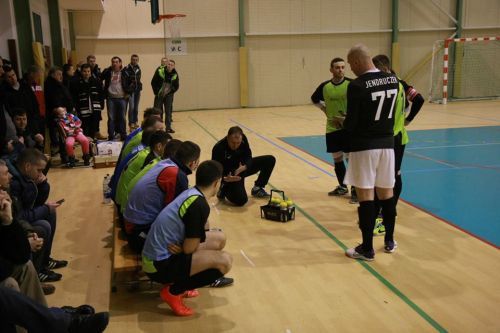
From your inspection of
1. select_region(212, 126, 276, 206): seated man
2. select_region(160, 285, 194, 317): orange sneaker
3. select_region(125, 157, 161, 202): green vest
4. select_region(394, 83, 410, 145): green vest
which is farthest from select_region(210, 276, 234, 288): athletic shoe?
select_region(212, 126, 276, 206): seated man

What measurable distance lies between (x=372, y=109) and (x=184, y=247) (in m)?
Answer: 2.07

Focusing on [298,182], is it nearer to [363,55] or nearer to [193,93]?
[363,55]

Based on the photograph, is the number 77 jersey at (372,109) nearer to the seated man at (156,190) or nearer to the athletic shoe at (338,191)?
the seated man at (156,190)

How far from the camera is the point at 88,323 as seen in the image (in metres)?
3.18

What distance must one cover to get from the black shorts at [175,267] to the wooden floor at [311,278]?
342 millimetres

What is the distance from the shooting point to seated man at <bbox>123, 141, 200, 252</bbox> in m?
4.11

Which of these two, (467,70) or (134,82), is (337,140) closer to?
(134,82)

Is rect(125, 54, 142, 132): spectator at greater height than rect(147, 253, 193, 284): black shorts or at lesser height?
greater

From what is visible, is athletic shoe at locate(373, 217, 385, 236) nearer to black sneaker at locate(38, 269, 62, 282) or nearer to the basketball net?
black sneaker at locate(38, 269, 62, 282)

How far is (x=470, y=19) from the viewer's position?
19.9 m

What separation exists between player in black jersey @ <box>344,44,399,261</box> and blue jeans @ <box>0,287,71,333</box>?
282 cm

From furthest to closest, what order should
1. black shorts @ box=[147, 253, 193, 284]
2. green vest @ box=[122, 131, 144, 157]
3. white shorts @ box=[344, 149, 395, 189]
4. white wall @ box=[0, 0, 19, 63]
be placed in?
1. white wall @ box=[0, 0, 19, 63]
2. green vest @ box=[122, 131, 144, 157]
3. white shorts @ box=[344, 149, 395, 189]
4. black shorts @ box=[147, 253, 193, 284]

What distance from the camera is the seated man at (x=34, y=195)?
4.34 metres

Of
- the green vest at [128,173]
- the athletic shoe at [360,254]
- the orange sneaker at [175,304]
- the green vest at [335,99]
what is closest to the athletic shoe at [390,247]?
the athletic shoe at [360,254]
